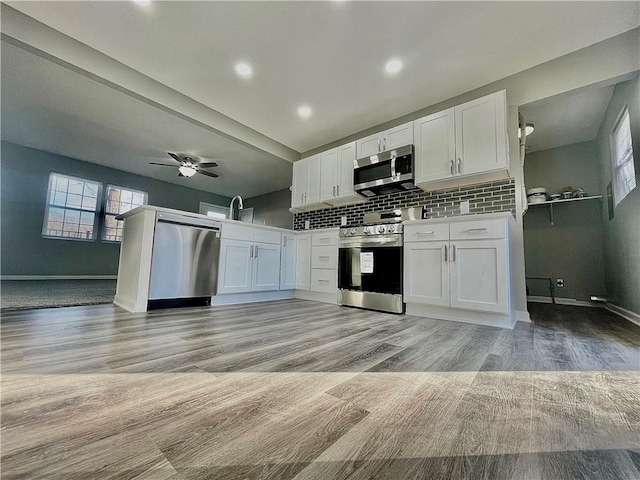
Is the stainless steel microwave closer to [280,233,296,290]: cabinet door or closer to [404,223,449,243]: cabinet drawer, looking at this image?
[404,223,449,243]: cabinet drawer

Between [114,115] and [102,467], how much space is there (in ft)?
14.9

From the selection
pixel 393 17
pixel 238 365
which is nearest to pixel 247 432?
pixel 238 365

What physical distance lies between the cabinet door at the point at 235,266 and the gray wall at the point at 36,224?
470 centimetres

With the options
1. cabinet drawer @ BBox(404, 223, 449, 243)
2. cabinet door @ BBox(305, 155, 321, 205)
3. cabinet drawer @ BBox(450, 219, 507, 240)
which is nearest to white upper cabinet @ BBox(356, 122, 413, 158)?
cabinet door @ BBox(305, 155, 321, 205)

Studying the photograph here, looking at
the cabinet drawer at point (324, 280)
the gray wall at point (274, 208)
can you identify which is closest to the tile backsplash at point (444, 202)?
the cabinet drawer at point (324, 280)

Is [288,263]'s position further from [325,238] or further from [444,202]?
[444,202]

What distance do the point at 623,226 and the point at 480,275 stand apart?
2.06 metres

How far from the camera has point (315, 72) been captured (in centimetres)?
275

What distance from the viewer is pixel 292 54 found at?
252 centimetres

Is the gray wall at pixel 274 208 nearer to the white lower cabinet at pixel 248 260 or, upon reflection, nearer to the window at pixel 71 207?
the white lower cabinet at pixel 248 260

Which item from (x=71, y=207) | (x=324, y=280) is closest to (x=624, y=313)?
(x=324, y=280)

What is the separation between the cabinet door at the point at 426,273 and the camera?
94.4 inches

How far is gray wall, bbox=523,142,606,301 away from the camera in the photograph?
376cm

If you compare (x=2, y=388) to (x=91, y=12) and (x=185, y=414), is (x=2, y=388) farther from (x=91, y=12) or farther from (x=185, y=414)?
(x=91, y=12)
